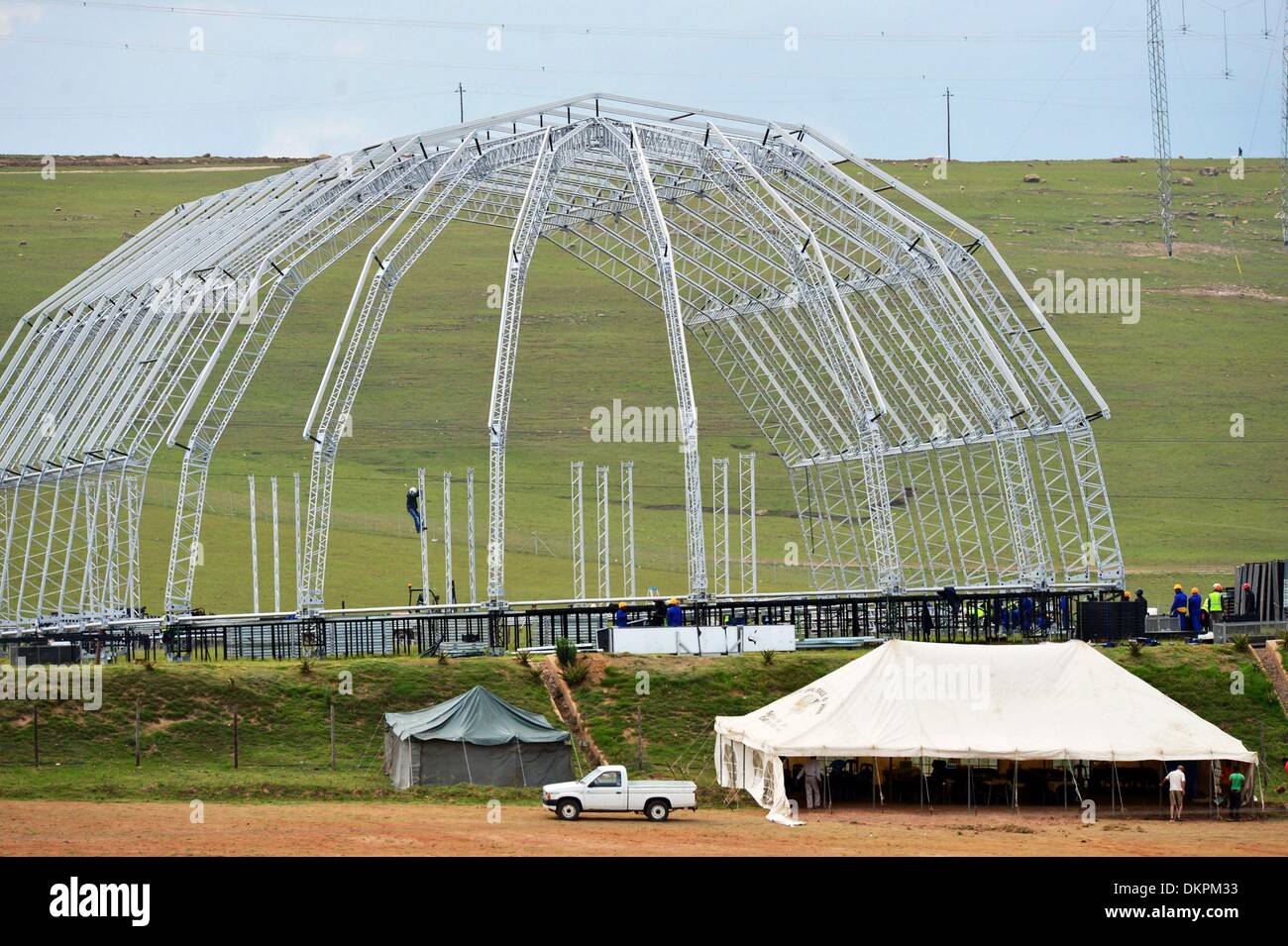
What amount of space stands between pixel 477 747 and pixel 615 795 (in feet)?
15.8

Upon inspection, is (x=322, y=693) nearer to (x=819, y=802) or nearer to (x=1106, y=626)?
(x=819, y=802)

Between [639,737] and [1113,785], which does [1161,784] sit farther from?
[639,737]

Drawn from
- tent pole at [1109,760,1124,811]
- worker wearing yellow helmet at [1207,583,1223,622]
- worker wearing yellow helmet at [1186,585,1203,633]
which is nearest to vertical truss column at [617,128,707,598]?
tent pole at [1109,760,1124,811]

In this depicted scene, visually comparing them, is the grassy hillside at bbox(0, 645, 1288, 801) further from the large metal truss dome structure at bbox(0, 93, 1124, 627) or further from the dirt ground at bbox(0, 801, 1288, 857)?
the large metal truss dome structure at bbox(0, 93, 1124, 627)

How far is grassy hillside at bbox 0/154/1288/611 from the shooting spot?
95250mm

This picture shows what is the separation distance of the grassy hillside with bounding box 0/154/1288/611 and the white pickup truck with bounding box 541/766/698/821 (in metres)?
44.9

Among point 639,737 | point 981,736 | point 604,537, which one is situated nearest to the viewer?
point 981,736

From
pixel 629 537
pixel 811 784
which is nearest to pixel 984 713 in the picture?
pixel 811 784

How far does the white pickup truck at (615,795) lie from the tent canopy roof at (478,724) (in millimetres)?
3617

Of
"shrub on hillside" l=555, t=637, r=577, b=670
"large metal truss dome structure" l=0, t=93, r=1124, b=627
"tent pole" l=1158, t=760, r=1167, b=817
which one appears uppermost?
"large metal truss dome structure" l=0, t=93, r=1124, b=627

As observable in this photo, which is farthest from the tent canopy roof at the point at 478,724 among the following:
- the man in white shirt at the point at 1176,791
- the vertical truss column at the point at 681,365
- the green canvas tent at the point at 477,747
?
the man in white shirt at the point at 1176,791

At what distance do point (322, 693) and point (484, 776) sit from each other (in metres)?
6.38

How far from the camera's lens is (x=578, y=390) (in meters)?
127

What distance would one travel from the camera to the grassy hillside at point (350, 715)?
3678 centimetres
